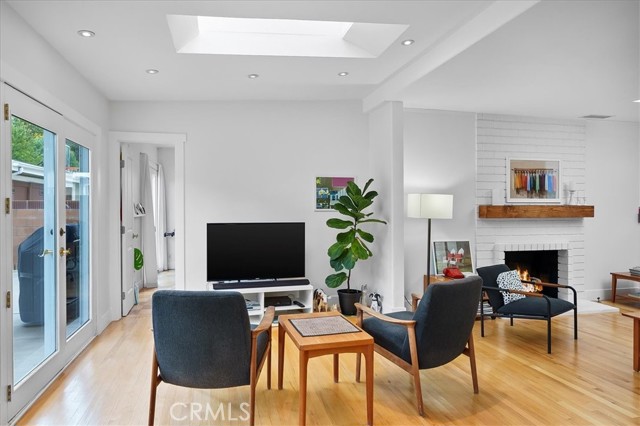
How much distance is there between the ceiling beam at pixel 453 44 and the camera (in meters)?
2.64

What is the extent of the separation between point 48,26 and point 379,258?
376cm

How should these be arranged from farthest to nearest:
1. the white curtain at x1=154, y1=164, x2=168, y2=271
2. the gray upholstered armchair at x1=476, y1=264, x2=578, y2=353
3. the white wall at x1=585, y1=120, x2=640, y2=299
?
the white curtain at x1=154, y1=164, x2=168, y2=271
the white wall at x1=585, y1=120, x2=640, y2=299
the gray upholstered armchair at x1=476, y1=264, x2=578, y2=353

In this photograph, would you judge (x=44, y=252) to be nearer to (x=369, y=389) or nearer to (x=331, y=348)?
(x=331, y=348)

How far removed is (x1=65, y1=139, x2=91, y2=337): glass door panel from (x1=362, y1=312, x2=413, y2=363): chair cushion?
252 centimetres

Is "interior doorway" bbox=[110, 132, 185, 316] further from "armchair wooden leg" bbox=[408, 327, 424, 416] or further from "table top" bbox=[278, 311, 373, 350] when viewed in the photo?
"armchair wooden leg" bbox=[408, 327, 424, 416]

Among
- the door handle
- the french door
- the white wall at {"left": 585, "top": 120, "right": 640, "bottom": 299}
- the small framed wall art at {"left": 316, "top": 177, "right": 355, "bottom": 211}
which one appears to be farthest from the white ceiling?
the door handle

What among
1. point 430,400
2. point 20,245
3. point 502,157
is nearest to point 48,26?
point 20,245

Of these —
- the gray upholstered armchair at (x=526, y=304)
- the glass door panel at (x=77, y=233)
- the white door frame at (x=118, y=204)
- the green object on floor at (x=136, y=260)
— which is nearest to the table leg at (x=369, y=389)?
the gray upholstered armchair at (x=526, y=304)

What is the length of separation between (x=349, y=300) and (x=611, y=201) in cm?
418

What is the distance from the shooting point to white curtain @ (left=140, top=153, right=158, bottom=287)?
659 cm

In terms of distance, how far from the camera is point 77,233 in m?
3.84

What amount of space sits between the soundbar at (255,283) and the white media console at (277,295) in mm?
60

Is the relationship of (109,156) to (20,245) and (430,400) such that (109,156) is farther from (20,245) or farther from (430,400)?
(430,400)

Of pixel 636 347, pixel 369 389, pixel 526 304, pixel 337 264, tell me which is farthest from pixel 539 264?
pixel 369 389
